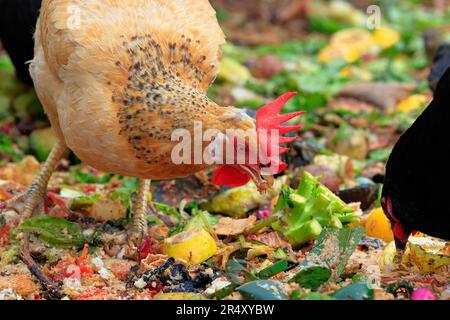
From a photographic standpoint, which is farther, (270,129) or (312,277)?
(270,129)

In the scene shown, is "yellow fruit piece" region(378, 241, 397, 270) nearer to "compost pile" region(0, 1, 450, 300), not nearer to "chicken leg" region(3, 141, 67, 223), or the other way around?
"compost pile" region(0, 1, 450, 300)

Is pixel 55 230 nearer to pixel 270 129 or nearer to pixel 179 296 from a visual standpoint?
pixel 179 296

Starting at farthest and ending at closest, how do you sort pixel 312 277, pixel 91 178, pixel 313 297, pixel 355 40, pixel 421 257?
pixel 355 40, pixel 91 178, pixel 421 257, pixel 312 277, pixel 313 297

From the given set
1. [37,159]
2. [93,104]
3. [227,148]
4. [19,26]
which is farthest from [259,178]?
[19,26]

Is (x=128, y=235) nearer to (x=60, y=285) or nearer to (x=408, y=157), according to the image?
(x=60, y=285)

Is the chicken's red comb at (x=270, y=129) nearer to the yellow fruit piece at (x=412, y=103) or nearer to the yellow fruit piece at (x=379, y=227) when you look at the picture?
the yellow fruit piece at (x=379, y=227)

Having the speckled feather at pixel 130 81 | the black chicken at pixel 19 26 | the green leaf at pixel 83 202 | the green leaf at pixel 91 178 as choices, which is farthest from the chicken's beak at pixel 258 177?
the black chicken at pixel 19 26

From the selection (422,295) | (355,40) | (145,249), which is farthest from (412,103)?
(422,295)

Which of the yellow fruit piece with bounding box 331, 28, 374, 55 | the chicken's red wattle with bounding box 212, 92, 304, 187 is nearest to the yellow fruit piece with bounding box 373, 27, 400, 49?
the yellow fruit piece with bounding box 331, 28, 374, 55
